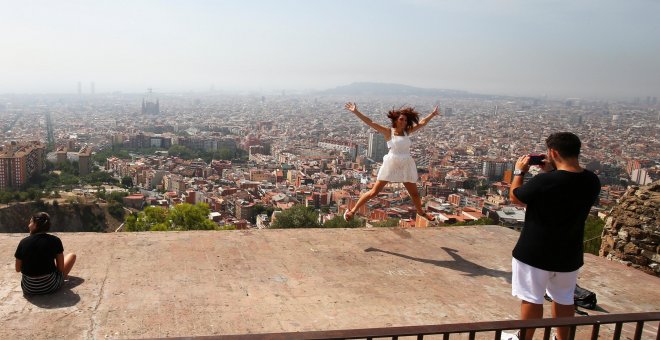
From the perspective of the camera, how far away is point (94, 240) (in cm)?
411

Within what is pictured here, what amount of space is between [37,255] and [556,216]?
283 centimetres

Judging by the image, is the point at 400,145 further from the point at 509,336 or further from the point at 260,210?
the point at 260,210

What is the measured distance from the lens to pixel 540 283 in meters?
2.49

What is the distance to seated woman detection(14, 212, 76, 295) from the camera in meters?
2.99

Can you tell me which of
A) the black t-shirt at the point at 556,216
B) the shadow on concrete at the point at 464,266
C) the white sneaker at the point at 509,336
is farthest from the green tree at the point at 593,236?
the black t-shirt at the point at 556,216

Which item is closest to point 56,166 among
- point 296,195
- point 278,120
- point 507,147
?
point 296,195

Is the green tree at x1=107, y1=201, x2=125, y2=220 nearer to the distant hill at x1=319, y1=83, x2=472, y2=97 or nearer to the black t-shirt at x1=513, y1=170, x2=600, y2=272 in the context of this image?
the black t-shirt at x1=513, y1=170, x2=600, y2=272

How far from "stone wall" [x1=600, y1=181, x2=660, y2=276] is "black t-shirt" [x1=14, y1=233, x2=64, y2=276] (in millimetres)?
4533

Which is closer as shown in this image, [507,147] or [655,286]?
[655,286]

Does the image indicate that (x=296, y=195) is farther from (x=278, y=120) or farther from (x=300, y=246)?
(x=278, y=120)

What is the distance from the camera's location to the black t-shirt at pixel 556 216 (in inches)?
92.2

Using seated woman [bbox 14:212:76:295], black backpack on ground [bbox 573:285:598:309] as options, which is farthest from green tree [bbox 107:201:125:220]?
Answer: black backpack on ground [bbox 573:285:598:309]

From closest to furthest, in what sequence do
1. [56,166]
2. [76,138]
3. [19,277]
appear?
[19,277]
[56,166]
[76,138]

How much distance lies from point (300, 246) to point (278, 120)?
115 meters
